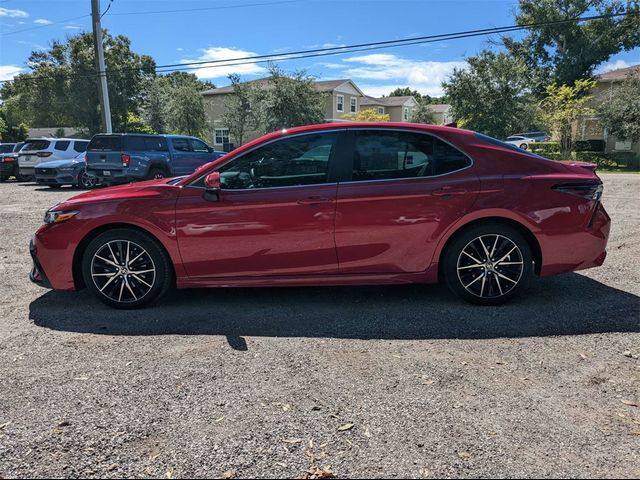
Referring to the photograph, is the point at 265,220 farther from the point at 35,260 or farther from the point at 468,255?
the point at 35,260

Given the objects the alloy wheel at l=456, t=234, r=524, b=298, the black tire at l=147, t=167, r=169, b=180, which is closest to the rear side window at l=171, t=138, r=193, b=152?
the black tire at l=147, t=167, r=169, b=180

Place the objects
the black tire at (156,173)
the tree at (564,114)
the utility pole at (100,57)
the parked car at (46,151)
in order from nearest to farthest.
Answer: the black tire at (156,173), the parked car at (46,151), the utility pole at (100,57), the tree at (564,114)

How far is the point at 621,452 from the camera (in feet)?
8.22

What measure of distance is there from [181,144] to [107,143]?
2.20m

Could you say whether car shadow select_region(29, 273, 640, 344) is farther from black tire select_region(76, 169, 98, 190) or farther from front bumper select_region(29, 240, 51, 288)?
black tire select_region(76, 169, 98, 190)

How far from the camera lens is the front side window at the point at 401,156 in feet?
14.8

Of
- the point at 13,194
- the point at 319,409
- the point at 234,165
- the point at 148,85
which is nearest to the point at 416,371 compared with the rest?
the point at 319,409

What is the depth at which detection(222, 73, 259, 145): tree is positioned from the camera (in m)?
36.9

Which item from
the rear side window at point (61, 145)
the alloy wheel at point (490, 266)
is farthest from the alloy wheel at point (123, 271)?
the rear side window at point (61, 145)

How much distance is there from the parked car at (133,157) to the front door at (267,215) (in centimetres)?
1137

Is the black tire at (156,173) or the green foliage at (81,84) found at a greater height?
the green foliage at (81,84)

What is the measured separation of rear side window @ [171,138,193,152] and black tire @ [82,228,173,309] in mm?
11665

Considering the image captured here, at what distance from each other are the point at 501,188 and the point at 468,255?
26.6 inches

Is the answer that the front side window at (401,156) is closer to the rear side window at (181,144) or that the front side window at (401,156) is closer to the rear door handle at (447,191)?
the rear door handle at (447,191)
